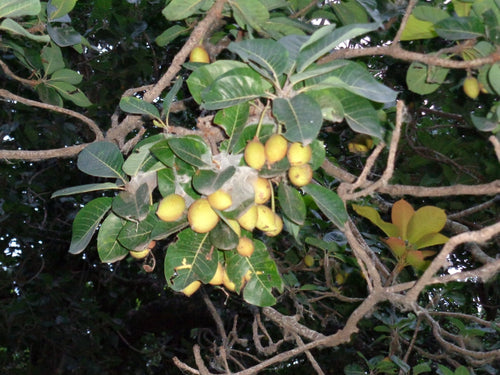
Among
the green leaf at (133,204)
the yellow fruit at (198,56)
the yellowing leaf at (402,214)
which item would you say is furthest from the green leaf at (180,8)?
the yellowing leaf at (402,214)

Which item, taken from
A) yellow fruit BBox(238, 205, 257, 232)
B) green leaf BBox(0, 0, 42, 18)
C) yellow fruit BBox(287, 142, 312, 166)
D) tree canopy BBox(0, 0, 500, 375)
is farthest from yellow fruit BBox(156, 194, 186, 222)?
green leaf BBox(0, 0, 42, 18)

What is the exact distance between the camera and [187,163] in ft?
3.39

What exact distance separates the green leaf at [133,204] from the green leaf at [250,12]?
1.33 feet

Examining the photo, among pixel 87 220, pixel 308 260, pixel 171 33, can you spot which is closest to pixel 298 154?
pixel 87 220

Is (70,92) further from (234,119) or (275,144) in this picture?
(275,144)

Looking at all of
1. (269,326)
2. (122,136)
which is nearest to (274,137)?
(122,136)

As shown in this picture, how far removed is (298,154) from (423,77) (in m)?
0.60

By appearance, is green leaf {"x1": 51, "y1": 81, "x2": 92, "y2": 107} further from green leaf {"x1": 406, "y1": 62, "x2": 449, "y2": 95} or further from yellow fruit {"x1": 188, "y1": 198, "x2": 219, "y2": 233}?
green leaf {"x1": 406, "y1": 62, "x2": 449, "y2": 95}

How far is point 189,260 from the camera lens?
41.5 inches

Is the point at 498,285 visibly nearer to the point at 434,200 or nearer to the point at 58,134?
the point at 434,200

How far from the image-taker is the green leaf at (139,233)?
1.08 meters

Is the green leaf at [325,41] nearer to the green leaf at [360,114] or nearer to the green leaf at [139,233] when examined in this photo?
the green leaf at [360,114]

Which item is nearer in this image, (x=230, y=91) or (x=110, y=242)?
(x=230, y=91)

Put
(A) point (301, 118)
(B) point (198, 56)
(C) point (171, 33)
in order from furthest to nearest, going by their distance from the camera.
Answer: (C) point (171, 33) → (B) point (198, 56) → (A) point (301, 118)
